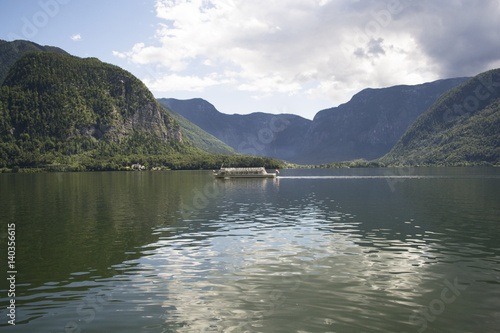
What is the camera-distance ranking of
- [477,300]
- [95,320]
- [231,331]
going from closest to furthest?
1. [231,331]
2. [95,320]
3. [477,300]

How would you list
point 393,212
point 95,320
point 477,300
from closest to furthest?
point 95,320
point 477,300
point 393,212

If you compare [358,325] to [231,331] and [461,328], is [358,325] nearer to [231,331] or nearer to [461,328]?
[461,328]

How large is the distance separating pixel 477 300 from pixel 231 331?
1407 centimetres

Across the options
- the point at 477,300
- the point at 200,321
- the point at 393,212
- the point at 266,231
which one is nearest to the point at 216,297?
the point at 200,321

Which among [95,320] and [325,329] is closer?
[325,329]

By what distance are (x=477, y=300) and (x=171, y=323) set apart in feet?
55.1

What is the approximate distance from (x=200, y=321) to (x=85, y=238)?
965 inches

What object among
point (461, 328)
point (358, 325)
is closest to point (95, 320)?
point (358, 325)

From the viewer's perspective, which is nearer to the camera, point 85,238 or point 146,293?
point 146,293

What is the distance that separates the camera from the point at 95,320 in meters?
17.0

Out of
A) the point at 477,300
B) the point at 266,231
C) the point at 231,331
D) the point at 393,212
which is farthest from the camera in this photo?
the point at 393,212

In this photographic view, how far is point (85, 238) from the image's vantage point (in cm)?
3622

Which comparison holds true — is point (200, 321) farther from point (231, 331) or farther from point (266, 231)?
point (266, 231)

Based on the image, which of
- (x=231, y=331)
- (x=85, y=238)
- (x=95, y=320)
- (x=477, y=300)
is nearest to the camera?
(x=231, y=331)
